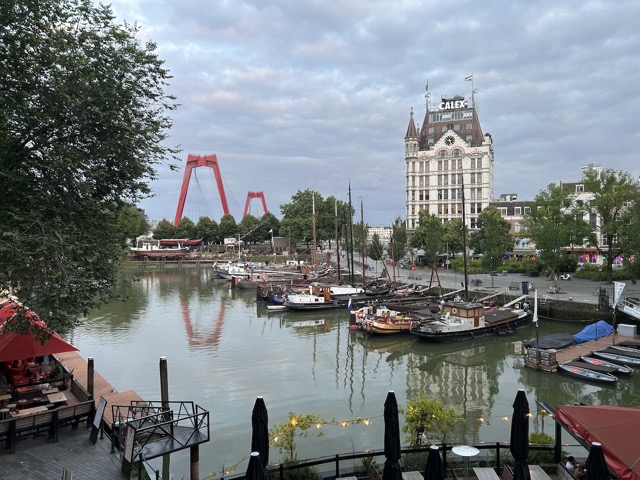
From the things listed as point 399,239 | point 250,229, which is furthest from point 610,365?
A: point 250,229

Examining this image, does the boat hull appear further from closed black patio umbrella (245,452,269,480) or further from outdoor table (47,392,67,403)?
closed black patio umbrella (245,452,269,480)

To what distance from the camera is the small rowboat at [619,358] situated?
22078mm

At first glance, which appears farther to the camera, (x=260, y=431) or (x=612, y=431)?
(x=260, y=431)

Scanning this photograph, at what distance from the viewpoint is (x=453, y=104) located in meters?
87.4

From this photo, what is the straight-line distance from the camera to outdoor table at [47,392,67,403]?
13.4 metres

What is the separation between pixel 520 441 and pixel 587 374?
14313mm

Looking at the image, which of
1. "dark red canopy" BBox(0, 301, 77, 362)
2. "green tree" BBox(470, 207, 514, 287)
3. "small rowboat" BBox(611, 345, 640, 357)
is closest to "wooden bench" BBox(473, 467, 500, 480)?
"dark red canopy" BBox(0, 301, 77, 362)

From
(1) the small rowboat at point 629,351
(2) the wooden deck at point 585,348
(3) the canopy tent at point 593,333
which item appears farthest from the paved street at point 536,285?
(1) the small rowboat at point 629,351

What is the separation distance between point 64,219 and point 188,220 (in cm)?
11530

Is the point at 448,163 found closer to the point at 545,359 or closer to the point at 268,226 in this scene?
the point at 268,226

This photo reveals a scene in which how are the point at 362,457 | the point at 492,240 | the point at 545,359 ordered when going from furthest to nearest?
1. the point at 492,240
2. the point at 545,359
3. the point at 362,457

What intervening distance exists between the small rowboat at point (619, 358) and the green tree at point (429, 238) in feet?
80.5

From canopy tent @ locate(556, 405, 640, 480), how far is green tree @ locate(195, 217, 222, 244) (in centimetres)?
11485

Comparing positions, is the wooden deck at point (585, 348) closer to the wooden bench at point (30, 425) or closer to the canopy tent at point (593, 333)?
the canopy tent at point (593, 333)
